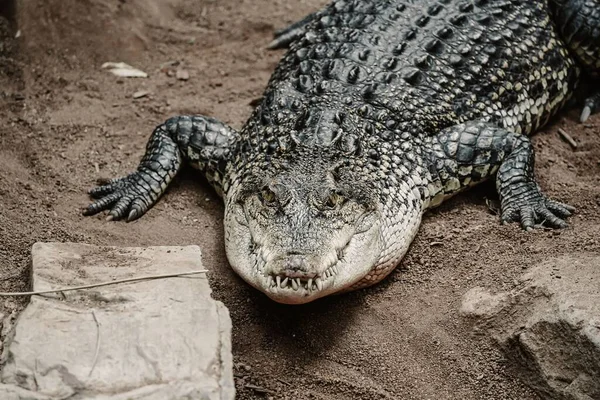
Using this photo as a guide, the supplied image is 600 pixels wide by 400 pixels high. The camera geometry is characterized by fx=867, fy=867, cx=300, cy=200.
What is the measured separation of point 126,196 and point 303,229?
1756mm

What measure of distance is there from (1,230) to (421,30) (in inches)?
121

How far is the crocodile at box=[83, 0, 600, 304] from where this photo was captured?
4605mm

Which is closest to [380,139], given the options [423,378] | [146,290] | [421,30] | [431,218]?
[431,218]

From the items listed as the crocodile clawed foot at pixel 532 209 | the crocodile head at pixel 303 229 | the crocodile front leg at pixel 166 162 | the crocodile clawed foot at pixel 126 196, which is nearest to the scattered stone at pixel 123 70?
the crocodile front leg at pixel 166 162

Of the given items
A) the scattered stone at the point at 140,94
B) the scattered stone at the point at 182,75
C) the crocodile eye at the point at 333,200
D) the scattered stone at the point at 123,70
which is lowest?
the scattered stone at the point at 140,94

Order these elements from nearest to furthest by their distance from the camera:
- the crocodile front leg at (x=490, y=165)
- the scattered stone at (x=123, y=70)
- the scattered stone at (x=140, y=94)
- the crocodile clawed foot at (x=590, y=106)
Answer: the crocodile front leg at (x=490, y=165), the crocodile clawed foot at (x=590, y=106), the scattered stone at (x=140, y=94), the scattered stone at (x=123, y=70)

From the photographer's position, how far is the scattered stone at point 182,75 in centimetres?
724

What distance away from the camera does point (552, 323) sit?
168 inches

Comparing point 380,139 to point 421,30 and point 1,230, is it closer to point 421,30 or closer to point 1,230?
point 421,30

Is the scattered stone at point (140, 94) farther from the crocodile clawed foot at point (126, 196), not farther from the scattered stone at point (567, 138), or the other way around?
the scattered stone at point (567, 138)

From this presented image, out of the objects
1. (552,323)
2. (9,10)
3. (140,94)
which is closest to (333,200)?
(552,323)

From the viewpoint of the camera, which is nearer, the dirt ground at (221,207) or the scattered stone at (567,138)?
the dirt ground at (221,207)

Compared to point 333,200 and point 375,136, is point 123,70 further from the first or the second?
point 333,200

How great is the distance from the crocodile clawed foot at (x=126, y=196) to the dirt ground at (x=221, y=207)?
0.28 ft
